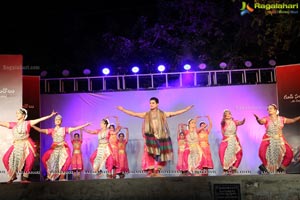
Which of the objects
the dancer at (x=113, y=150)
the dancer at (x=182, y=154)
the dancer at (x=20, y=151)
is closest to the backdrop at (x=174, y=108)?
the dancer at (x=182, y=154)

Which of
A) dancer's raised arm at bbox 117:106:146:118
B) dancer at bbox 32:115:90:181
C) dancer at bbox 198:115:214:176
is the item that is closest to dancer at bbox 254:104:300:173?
dancer at bbox 198:115:214:176

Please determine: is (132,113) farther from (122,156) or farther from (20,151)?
(20,151)

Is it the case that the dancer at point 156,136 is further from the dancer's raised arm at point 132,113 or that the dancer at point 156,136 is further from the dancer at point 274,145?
the dancer at point 274,145

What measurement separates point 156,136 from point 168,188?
4.25 feet

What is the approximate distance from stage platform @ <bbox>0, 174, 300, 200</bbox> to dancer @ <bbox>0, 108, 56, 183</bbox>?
0.65 metres

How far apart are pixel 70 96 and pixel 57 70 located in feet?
3.46

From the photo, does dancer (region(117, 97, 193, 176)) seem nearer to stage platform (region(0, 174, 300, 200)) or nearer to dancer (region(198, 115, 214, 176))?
dancer (region(198, 115, 214, 176))

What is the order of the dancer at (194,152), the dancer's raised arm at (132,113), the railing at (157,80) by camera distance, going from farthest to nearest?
1. the railing at (157,80)
2. the dancer's raised arm at (132,113)
3. the dancer at (194,152)

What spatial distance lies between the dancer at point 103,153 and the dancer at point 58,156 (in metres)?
0.52

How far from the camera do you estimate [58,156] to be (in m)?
9.38

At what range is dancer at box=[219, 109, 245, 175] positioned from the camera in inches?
367

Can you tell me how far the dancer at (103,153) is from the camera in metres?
9.37

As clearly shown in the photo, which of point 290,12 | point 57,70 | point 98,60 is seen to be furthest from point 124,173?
point 98,60

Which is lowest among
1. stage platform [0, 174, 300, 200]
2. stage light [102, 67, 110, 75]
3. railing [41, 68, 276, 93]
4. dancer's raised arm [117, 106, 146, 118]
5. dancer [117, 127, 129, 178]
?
stage platform [0, 174, 300, 200]
